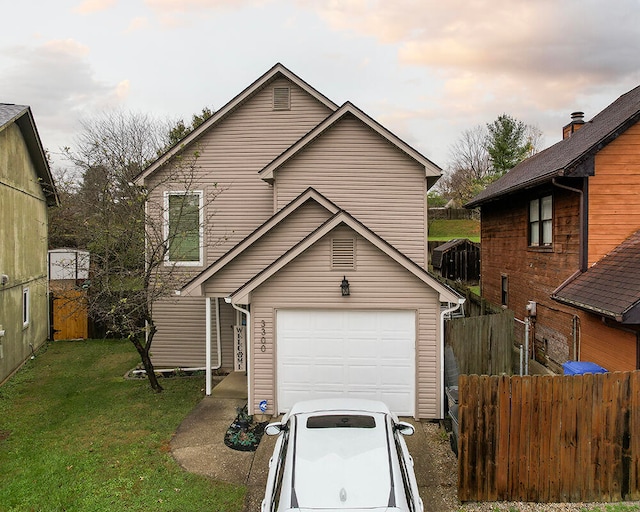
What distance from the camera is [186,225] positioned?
14156mm

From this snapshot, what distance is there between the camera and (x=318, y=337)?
1012 centimetres

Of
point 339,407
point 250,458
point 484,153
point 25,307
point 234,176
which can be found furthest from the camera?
point 484,153

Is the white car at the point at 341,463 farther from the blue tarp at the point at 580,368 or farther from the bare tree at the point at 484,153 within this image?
the bare tree at the point at 484,153

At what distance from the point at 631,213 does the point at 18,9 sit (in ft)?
60.1

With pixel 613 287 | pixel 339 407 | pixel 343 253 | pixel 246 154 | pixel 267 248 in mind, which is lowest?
pixel 339 407

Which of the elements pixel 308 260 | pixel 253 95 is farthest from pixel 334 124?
pixel 308 260

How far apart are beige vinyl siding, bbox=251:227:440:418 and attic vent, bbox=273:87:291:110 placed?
6.31 m

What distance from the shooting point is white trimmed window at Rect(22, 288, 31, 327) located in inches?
610

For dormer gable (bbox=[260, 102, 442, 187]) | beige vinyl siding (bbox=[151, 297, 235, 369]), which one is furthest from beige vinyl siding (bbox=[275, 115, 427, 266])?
beige vinyl siding (bbox=[151, 297, 235, 369])

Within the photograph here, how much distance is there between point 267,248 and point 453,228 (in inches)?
1635

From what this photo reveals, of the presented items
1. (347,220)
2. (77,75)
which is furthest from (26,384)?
(77,75)

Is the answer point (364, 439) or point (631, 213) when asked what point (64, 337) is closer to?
point (364, 439)

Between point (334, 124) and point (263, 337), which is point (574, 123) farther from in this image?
point (263, 337)

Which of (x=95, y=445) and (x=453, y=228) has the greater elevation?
(x=453, y=228)
